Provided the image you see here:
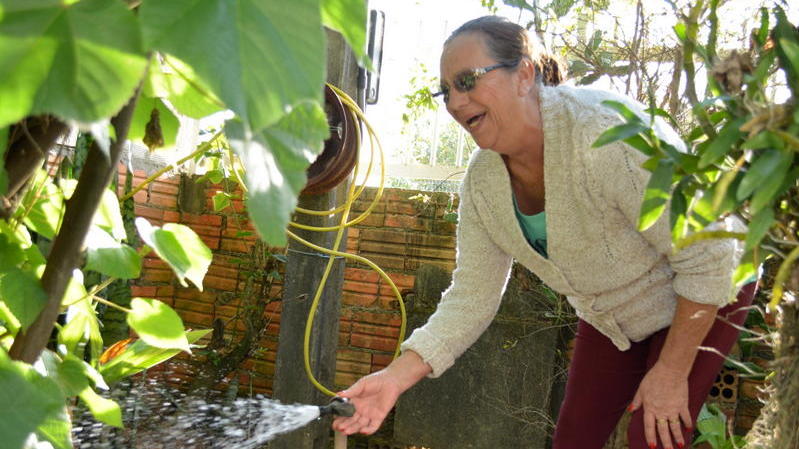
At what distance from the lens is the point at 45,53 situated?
0.25m

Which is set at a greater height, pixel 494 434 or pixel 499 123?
pixel 499 123

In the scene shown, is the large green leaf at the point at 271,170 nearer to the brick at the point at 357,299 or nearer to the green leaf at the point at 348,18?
the green leaf at the point at 348,18

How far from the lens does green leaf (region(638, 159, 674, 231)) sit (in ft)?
2.20

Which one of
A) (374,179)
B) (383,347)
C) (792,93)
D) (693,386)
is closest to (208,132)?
(374,179)

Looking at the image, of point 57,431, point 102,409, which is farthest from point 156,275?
point 57,431

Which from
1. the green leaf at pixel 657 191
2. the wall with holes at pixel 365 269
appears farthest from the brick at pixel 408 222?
the green leaf at pixel 657 191

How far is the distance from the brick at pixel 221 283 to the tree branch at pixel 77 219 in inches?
166

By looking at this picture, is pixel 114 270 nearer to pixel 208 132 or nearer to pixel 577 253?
pixel 577 253

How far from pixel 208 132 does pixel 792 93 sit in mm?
3520

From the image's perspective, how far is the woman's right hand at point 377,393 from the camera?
1886 mm

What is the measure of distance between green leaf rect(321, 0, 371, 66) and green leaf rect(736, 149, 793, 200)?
0.33m

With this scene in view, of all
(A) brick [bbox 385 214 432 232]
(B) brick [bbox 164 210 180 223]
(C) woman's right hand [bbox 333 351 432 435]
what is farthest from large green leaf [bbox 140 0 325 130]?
(B) brick [bbox 164 210 180 223]

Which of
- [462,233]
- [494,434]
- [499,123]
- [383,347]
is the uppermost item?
[499,123]

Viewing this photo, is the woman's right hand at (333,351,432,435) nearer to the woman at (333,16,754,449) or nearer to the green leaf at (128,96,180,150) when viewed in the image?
the woman at (333,16,754,449)
